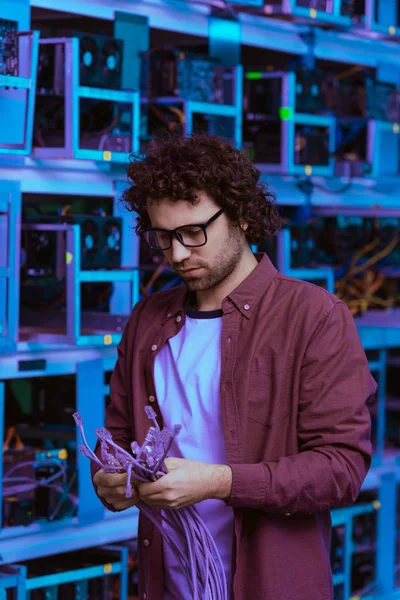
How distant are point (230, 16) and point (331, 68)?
132cm

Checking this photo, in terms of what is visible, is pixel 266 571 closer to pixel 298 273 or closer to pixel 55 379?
pixel 55 379

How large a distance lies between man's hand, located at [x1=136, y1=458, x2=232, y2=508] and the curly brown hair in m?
0.52

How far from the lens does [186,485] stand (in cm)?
187

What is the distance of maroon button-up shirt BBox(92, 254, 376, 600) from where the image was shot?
1974mm

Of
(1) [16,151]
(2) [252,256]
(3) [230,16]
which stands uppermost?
(3) [230,16]

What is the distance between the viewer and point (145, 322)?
2.32 m

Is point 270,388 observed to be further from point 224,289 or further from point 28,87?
point 28,87

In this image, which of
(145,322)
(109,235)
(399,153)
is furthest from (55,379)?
(399,153)

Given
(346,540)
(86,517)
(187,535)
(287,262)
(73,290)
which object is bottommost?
(346,540)

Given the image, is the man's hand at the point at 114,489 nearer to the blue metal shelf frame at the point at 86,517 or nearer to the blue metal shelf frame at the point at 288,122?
the blue metal shelf frame at the point at 86,517

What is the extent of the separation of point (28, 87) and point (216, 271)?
1.11m

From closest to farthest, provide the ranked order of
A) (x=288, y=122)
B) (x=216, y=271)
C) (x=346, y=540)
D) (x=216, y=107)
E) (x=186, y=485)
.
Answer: (x=186, y=485)
(x=216, y=271)
(x=216, y=107)
(x=288, y=122)
(x=346, y=540)

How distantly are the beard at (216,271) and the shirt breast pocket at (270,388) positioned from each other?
0.18 m

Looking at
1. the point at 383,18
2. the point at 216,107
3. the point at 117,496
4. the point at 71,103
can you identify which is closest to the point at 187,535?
the point at 117,496
